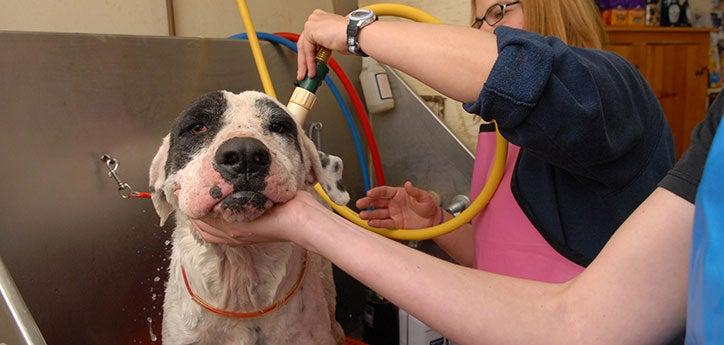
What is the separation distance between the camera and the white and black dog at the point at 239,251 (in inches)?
37.7

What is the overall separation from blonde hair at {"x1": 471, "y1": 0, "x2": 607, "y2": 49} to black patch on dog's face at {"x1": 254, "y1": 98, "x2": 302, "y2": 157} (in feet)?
1.88

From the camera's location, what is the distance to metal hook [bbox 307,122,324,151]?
182cm

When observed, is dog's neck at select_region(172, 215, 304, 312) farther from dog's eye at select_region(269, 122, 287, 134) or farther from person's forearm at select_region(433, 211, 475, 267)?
person's forearm at select_region(433, 211, 475, 267)

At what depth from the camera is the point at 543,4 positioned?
1210 mm

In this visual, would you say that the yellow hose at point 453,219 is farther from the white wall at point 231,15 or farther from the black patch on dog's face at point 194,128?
the white wall at point 231,15

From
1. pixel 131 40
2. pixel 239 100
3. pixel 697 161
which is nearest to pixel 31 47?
pixel 131 40

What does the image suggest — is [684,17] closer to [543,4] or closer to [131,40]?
[543,4]

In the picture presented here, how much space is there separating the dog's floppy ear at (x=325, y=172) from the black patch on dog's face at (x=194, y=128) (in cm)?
19

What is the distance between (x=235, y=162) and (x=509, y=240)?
0.71 meters

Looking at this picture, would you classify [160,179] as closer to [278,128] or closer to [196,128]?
[196,128]

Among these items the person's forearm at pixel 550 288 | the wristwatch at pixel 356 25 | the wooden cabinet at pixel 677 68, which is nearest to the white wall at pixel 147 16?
the wristwatch at pixel 356 25

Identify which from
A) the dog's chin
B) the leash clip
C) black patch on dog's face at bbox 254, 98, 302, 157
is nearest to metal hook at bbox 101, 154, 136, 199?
the leash clip

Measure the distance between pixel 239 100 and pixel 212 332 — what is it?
476 mm

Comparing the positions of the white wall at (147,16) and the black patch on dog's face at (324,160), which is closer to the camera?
the black patch on dog's face at (324,160)
